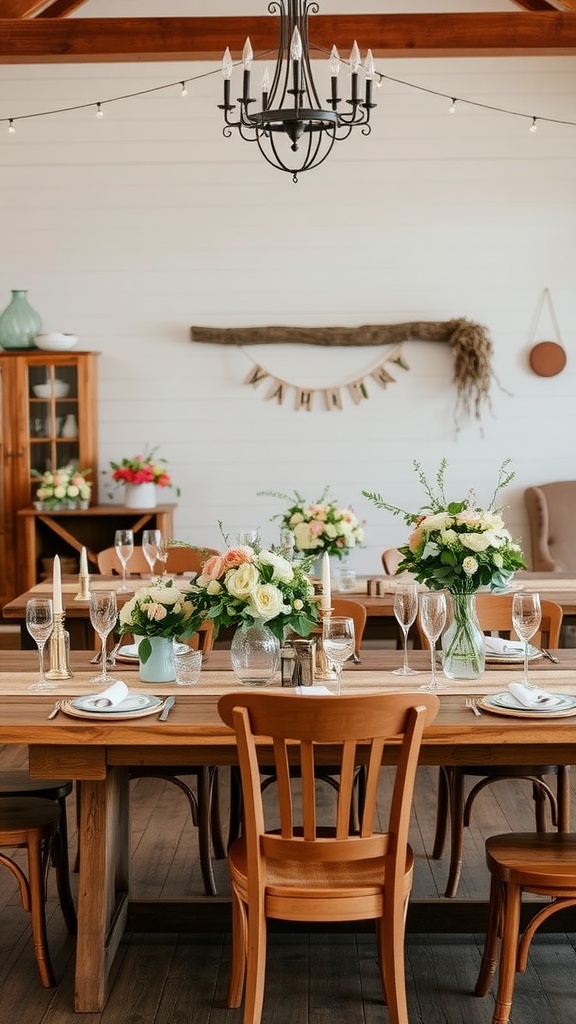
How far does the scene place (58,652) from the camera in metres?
3.17

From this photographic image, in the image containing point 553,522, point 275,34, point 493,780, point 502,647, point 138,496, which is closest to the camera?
point 493,780

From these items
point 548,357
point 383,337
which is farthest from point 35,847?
point 548,357

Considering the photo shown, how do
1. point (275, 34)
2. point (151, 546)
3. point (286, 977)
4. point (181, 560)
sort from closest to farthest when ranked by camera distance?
point (286, 977) → point (151, 546) → point (181, 560) → point (275, 34)

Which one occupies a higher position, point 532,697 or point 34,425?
point 34,425

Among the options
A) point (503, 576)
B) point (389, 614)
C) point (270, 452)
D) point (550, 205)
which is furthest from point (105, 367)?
point (503, 576)

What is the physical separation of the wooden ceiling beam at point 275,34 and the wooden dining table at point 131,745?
4091 millimetres

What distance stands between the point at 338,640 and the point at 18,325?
485 cm

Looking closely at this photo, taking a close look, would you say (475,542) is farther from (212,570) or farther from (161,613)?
(161,613)

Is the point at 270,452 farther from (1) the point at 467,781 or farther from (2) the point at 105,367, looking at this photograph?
(1) the point at 467,781

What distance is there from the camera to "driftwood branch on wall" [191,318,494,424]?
24.1ft

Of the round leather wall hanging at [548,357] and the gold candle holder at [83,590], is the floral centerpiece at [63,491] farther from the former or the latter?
the round leather wall hanging at [548,357]

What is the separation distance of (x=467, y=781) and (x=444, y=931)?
64.3 inches

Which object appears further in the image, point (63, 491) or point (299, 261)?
point (299, 261)

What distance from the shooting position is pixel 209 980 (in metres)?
2.97
